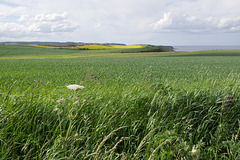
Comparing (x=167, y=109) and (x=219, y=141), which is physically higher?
(x=167, y=109)

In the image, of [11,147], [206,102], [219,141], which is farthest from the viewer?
[206,102]

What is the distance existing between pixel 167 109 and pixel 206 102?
1.22 metres

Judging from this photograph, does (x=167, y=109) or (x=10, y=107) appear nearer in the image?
(x=10, y=107)

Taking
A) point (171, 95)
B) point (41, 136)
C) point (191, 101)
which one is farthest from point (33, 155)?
point (191, 101)

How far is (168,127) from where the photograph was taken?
14.8ft

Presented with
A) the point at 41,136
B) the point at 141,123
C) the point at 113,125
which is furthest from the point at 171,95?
the point at 41,136

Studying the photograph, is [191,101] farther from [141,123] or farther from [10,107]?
[10,107]

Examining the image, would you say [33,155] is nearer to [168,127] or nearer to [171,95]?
[168,127]

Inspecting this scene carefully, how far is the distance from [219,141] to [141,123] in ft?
5.58

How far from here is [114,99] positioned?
499 centimetres

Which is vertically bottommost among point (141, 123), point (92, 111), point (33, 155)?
point (33, 155)

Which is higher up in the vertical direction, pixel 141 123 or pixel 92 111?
pixel 92 111

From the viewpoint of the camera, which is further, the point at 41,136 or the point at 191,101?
the point at 191,101

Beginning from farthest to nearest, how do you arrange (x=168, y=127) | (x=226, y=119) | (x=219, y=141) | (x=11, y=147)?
(x=226, y=119)
(x=168, y=127)
(x=219, y=141)
(x=11, y=147)
